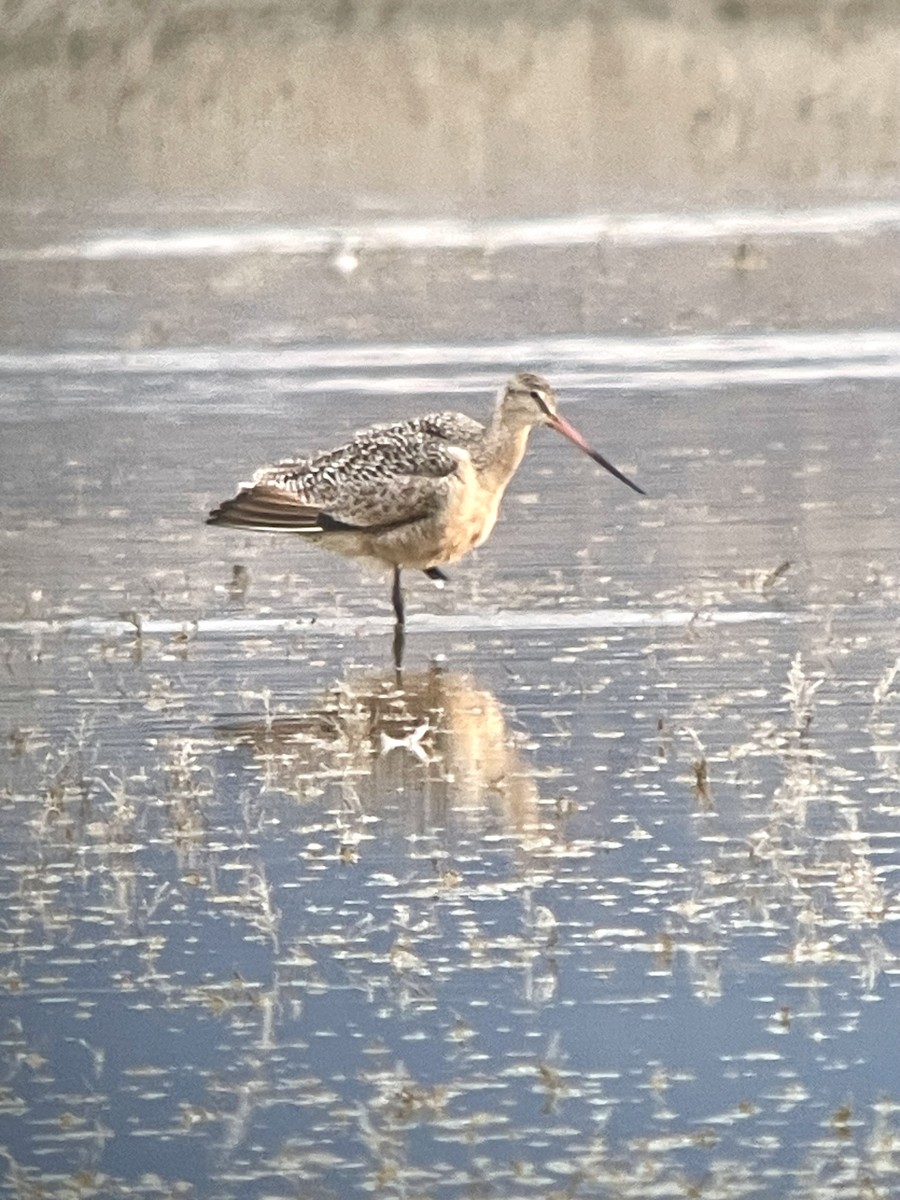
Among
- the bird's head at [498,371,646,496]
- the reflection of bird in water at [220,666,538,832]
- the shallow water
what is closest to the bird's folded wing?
the shallow water

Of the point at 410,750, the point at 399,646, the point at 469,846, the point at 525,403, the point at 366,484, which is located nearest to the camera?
the point at 469,846

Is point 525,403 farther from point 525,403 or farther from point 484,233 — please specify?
point 484,233

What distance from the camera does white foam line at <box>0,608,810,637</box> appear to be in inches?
459

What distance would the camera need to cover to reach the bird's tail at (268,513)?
1217cm

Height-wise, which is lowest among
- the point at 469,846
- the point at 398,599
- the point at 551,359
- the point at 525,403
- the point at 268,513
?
the point at 469,846

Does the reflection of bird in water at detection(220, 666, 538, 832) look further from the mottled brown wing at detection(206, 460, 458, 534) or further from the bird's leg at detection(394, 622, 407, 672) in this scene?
the mottled brown wing at detection(206, 460, 458, 534)

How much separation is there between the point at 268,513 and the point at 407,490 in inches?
23.6

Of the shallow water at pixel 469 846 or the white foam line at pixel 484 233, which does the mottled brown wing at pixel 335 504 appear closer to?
the shallow water at pixel 469 846

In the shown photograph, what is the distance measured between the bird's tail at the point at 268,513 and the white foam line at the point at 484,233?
42.7ft

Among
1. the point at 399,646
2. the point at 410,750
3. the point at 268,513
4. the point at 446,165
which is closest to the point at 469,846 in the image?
the point at 410,750

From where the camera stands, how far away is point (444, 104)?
33.9 m

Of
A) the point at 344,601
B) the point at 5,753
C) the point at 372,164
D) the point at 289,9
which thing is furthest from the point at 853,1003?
the point at 289,9

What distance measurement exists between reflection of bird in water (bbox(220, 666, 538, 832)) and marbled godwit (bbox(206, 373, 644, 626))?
1.07 m

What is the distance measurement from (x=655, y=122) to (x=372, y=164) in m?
3.03
